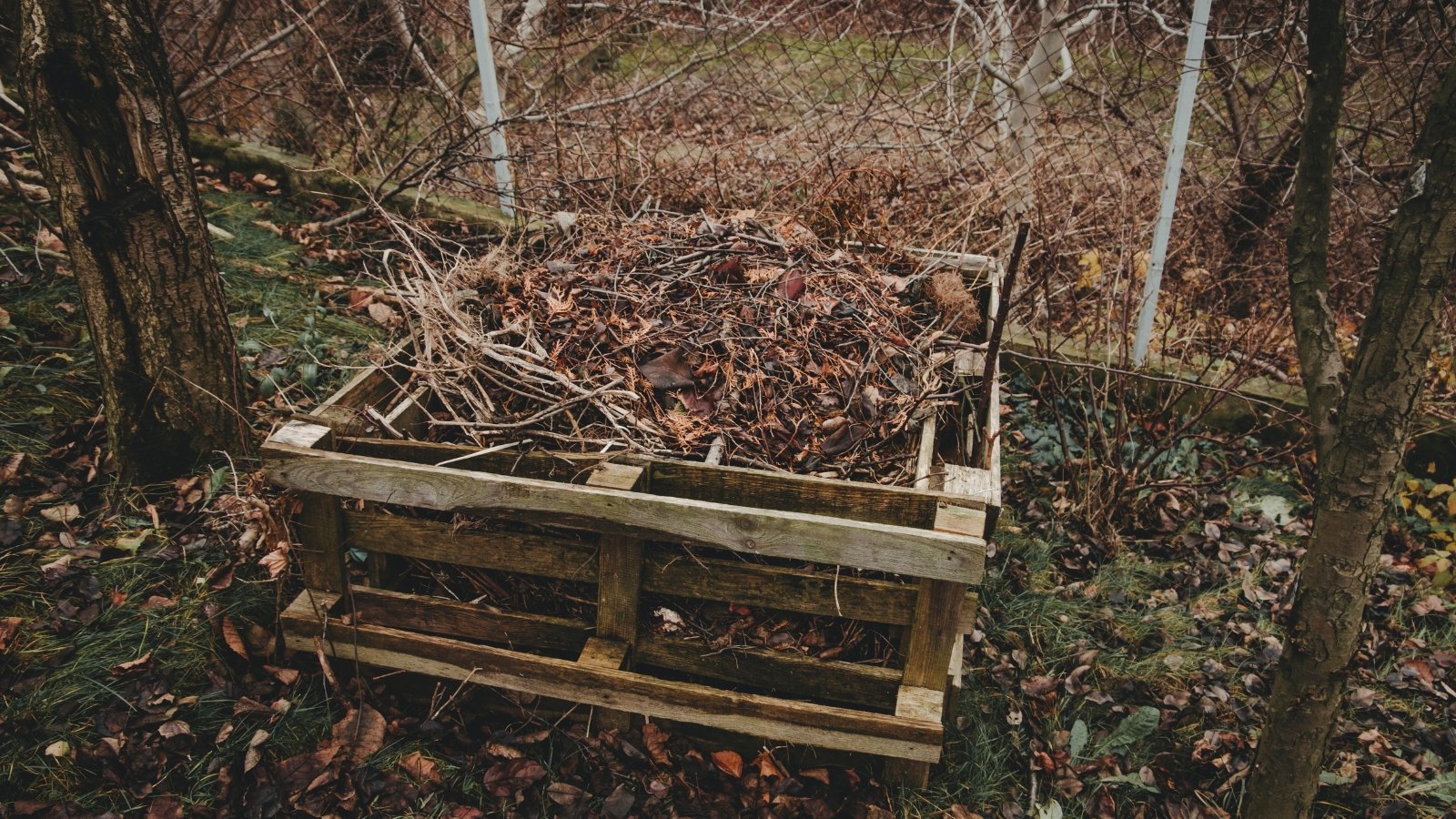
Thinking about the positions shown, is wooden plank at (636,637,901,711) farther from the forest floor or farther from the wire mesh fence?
the wire mesh fence

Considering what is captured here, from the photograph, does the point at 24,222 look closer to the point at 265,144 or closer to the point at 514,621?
the point at 265,144

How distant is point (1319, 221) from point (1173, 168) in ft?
7.93

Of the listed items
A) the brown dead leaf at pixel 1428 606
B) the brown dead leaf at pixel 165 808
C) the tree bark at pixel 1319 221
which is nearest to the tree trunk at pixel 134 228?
the brown dead leaf at pixel 165 808

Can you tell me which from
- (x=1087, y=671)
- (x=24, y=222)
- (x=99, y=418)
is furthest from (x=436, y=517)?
(x=24, y=222)

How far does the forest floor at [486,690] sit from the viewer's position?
A: 2.55 m

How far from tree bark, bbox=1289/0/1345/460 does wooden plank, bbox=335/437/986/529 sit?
0.82m

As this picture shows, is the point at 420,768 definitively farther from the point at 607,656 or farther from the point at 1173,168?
the point at 1173,168

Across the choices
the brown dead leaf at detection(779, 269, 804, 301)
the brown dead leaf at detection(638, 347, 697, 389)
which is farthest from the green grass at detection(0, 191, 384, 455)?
the brown dead leaf at detection(779, 269, 804, 301)

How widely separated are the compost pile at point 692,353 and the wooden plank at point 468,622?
528mm

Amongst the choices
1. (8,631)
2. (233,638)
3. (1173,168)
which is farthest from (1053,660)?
(8,631)

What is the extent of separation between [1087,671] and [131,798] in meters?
3.09

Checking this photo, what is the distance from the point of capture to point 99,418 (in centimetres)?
332

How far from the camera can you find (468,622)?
2.71m

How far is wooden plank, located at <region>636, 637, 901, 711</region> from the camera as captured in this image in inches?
101
